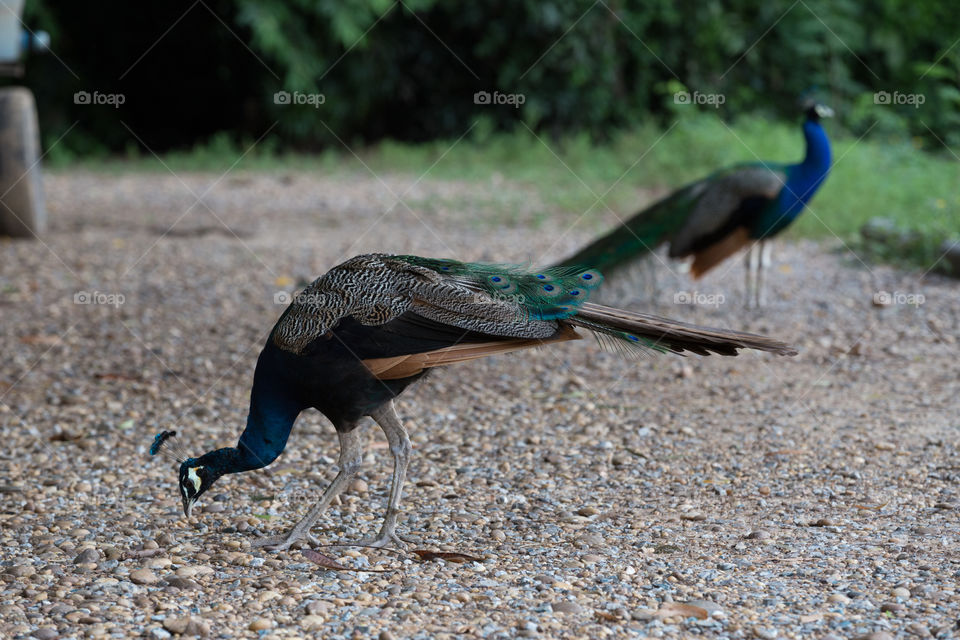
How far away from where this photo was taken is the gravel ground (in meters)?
3.12

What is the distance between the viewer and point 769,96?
14.9 m

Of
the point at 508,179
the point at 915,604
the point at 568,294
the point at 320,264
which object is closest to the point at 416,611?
the point at 568,294

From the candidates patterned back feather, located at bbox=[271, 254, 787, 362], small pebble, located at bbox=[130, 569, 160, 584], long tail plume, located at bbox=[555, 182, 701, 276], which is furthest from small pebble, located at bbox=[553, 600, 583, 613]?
long tail plume, located at bbox=[555, 182, 701, 276]

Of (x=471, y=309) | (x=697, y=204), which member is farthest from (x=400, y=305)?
(x=697, y=204)

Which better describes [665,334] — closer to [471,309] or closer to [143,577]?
[471,309]

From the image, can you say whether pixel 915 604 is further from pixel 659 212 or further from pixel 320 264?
pixel 320 264

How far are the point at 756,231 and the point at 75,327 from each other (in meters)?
4.22

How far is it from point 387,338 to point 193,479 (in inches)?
31.2

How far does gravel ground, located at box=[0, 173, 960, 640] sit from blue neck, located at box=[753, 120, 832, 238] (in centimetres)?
56

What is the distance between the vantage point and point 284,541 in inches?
144

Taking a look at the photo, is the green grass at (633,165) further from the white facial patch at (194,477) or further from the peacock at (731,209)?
the white facial patch at (194,477)

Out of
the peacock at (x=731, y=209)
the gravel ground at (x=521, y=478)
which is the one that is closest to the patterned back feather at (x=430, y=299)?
the gravel ground at (x=521, y=478)

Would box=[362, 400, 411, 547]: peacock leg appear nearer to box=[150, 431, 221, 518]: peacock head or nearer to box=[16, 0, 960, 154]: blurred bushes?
box=[150, 431, 221, 518]: peacock head

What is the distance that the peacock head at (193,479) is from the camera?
359 centimetres
